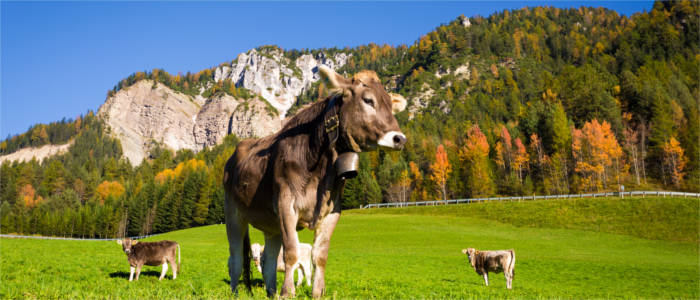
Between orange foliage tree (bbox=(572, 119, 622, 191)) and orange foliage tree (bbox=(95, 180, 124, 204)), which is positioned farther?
orange foliage tree (bbox=(95, 180, 124, 204))

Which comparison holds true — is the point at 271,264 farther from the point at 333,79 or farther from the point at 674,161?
the point at 674,161

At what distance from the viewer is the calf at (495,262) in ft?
50.8

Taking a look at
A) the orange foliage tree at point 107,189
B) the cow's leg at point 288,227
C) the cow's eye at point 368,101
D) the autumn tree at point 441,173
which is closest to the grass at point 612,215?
the autumn tree at point 441,173

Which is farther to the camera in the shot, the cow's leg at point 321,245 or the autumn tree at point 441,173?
the autumn tree at point 441,173

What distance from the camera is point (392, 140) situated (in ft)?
11.8

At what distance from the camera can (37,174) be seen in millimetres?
141875

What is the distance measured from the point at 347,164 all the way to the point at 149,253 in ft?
42.0

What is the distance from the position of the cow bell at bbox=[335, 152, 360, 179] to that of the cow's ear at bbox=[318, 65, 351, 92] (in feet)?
2.13

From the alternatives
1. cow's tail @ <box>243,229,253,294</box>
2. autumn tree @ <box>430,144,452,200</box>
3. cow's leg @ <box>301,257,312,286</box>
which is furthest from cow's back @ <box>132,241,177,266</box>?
autumn tree @ <box>430,144,452,200</box>

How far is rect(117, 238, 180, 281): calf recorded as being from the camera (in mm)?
13430

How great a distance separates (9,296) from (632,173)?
87895 mm

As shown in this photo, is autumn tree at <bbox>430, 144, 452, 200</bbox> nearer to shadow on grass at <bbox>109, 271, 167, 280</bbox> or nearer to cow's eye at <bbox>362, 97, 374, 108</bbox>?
shadow on grass at <bbox>109, 271, 167, 280</bbox>

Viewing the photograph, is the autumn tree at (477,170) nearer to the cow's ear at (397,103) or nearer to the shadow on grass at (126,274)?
the shadow on grass at (126,274)

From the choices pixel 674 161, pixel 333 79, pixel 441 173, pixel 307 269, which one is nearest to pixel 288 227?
pixel 333 79
